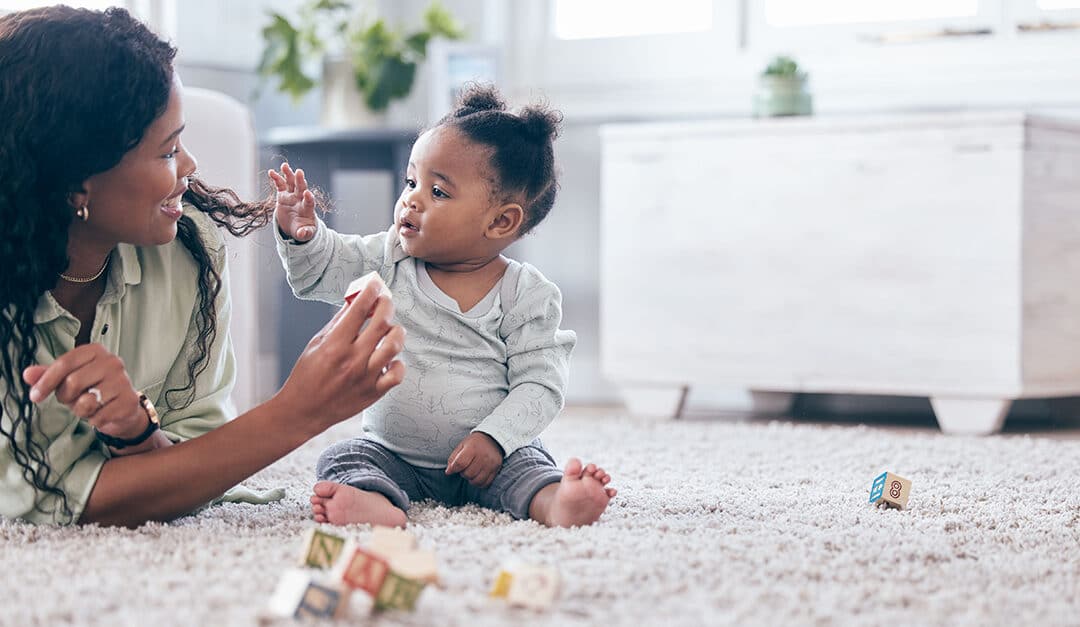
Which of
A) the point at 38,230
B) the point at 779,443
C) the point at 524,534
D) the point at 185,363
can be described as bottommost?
the point at 779,443

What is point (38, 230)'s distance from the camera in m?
1.12

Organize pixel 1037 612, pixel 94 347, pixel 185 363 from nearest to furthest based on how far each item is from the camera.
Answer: pixel 1037 612 → pixel 94 347 → pixel 185 363

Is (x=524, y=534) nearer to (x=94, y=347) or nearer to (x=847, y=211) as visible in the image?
(x=94, y=347)

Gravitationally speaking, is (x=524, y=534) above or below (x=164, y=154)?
below

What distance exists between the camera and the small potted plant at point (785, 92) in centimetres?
241

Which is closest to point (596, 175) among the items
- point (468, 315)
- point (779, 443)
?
point (779, 443)

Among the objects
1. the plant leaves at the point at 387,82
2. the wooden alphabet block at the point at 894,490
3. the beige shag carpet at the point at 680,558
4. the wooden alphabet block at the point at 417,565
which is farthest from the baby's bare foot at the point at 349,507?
the plant leaves at the point at 387,82

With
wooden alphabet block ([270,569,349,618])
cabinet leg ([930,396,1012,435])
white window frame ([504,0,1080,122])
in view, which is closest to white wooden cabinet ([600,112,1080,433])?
cabinet leg ([930,396,1012,435])

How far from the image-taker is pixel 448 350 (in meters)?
1.34

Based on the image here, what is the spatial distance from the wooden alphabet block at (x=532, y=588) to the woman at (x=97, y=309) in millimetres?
275

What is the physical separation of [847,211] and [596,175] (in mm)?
707

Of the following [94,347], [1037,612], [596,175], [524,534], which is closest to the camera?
[1037,612]

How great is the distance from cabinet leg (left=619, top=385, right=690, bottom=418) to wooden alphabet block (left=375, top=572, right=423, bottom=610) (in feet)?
5.34

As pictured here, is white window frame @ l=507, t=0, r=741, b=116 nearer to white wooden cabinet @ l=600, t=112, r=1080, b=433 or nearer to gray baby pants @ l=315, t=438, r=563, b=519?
white wooden cabinet @ l=600, t=112, r=1080, b=433
